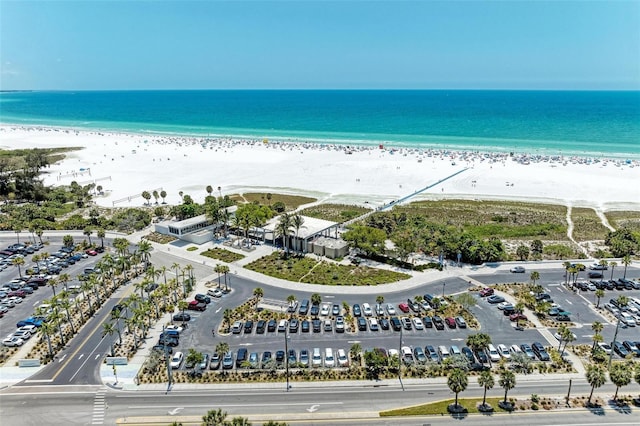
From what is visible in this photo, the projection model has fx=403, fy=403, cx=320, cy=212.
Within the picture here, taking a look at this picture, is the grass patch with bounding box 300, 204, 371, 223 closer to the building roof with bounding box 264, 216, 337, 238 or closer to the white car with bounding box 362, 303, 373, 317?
the building roof with bounding box 264, 216, 337, 238

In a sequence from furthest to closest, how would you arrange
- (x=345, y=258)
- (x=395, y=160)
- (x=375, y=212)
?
(x=395, y=160) < (x=375, y=212) < (x=345, y=258)

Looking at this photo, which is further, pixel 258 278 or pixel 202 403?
pixel 258 278

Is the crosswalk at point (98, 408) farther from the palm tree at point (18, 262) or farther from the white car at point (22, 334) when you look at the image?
the palm tree at point (18, 262)

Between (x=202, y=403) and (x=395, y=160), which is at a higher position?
(x=395, y=160)

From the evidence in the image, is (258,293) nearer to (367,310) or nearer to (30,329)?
(367,310)

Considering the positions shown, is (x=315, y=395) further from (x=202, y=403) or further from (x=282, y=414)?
(x=202, y=403)

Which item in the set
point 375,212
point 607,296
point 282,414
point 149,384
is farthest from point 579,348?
point 375,212
